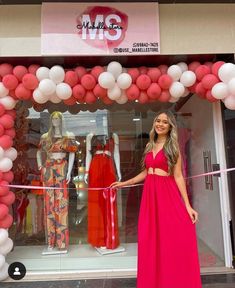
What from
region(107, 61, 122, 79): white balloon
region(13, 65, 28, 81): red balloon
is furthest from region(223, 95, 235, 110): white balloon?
region(13, 65, 28, 81): red balloon

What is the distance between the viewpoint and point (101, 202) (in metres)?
3.86

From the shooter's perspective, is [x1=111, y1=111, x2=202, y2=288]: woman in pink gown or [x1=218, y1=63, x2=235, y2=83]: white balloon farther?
[x1=218, y1=63, x2=235, y2=83]: white balloon

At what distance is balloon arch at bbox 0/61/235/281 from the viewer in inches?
120

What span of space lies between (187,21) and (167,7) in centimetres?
25

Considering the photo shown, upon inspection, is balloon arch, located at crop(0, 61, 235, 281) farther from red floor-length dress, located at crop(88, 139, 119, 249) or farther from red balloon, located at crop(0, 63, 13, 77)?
red floor-length dress, located at crop(88, 139, 119, 249)

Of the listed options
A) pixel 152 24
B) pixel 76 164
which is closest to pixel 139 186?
pixel 76 164

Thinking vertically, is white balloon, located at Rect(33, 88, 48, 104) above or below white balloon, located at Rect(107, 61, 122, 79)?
below

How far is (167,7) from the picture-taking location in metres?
3.29

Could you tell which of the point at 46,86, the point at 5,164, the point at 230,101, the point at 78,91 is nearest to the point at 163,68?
the point at 230,101

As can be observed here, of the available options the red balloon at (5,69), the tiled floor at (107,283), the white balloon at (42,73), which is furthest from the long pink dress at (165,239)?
the red balloon at (5,69)

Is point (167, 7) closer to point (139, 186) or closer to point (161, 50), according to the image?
point (161, 50)

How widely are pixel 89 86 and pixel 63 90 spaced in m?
0.26

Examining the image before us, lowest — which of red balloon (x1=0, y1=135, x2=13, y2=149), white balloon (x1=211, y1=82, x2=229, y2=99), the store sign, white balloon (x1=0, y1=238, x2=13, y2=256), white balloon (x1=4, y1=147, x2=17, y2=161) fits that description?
white balloon (x1=0, y1=238, x2=13, y2=256)

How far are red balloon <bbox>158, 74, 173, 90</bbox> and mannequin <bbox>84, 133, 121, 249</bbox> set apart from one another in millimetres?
1086
